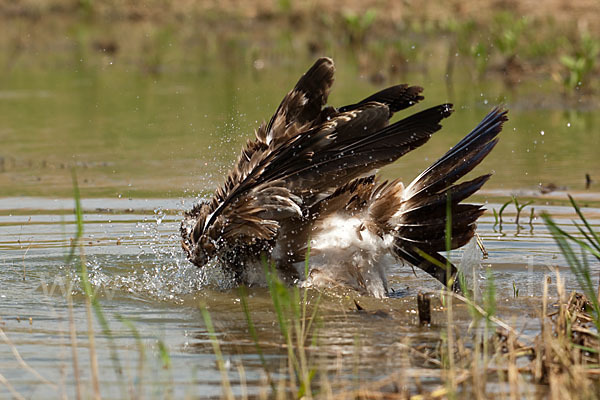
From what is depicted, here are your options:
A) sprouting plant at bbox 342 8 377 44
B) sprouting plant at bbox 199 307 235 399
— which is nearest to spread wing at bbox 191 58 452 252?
sprouting plant at bbox 199 307 235 399

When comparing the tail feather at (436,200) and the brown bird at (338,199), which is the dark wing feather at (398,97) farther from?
the tail feather at (436,200)

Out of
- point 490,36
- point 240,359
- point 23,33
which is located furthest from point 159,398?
point 23,33

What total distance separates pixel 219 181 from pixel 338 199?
3127mm

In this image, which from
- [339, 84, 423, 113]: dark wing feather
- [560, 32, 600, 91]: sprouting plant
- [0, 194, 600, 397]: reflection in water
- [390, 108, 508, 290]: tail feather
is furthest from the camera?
[560, 32, 600, 91]: sprouting plant

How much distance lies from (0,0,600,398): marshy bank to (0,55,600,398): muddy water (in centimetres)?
2

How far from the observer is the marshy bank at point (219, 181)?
3.67 metres

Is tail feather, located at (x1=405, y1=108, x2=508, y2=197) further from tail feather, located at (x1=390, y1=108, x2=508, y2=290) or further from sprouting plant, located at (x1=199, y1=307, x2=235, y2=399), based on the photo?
sprouting plant, located at (x1=199, y1=307, x2=235, y2=399)

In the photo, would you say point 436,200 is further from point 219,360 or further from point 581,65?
point 581,65

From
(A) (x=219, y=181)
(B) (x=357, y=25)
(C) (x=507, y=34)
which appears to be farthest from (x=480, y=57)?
(A) (x=219, y=181)

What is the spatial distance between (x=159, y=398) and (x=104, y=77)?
1131 centimetres

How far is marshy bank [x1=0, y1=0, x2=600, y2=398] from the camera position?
12.0 feet

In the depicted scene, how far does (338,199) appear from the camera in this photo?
5.11m

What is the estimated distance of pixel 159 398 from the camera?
3.45m

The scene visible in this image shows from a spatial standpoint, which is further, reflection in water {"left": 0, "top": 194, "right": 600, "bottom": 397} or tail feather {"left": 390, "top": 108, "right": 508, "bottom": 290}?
tail feather {"left": 390, "top": 108, "right": 508, "bottom": 290}
